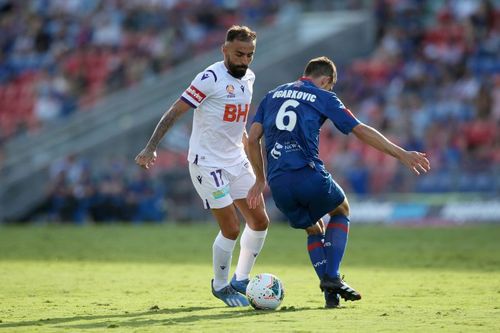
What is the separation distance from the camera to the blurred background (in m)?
24.1

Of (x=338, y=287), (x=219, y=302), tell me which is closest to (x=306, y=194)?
(x=338, y=287)

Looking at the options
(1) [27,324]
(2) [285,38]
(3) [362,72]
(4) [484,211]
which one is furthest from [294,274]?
(2) [285,38]

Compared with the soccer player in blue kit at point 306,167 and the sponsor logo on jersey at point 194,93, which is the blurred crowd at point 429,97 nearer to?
the soccer player in blue kit at point 306,167

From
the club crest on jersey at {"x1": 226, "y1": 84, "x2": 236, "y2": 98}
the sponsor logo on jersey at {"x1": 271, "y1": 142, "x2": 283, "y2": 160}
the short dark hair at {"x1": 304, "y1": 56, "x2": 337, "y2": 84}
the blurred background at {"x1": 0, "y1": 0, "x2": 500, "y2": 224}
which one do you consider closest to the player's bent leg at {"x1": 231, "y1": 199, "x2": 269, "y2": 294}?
the sponsor logo on jersey at {"x1": 271, "y1": 142, "x2": 283, "y2": 160}

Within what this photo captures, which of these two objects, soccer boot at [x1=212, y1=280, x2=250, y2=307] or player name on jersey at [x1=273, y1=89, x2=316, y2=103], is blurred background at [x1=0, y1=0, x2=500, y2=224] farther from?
player name on jersey at [x1=273, y1=89, x2=316, y2=103]

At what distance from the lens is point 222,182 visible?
1007cm

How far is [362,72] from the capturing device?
29.0 metres

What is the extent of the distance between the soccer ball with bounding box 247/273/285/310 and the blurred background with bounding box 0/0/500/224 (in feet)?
46.0

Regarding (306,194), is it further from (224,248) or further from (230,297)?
(230,297)

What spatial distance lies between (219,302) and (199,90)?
2141 millimetres

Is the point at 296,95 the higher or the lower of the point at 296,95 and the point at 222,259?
the higher

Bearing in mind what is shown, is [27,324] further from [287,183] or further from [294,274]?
[294,274]

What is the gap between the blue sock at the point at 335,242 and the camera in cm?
944

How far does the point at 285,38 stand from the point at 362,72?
4.06 meters
